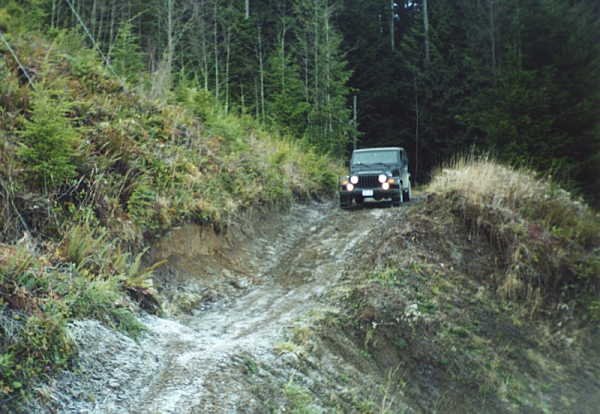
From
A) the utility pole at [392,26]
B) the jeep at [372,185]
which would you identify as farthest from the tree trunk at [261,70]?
the utility pole at [392,26]

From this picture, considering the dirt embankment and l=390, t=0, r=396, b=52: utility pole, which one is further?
l=390, t=0, r=396, b=52: utility pole

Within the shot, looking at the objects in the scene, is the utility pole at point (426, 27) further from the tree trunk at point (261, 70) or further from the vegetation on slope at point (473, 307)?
the vegetation on slope at point (473, 307)

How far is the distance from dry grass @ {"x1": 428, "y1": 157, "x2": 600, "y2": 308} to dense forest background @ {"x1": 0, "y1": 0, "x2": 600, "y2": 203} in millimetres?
4378

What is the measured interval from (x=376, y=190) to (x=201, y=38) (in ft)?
43.2

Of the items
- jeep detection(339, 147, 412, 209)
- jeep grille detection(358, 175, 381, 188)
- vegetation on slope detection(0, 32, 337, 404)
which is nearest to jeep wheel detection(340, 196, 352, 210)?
jeep detection(339, 147, 412, 209)

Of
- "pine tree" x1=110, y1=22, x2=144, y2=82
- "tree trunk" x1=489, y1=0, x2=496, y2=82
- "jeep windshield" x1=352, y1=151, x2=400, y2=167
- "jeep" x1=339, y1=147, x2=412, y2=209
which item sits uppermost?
"tree trunk" x1=489, y1=0, x2=496, y2=82

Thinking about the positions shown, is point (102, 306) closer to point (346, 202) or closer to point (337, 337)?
point (337, 337)

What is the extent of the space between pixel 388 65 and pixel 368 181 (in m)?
22.8

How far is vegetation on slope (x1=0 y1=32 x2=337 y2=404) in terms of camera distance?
14.2ft

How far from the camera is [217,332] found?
613cm

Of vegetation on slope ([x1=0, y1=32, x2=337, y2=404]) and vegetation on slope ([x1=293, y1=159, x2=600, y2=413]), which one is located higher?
vegetation on slope ([x1=0, y1=32, x2=337, y2=404])

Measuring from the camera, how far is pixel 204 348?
523 centimetres

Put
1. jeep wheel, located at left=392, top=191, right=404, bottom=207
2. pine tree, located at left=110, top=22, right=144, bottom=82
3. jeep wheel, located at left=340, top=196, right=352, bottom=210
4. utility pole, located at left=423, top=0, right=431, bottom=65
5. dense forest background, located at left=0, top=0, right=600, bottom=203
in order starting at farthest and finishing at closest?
utility pole, located at left=423, top=0, right=431, bottom=65 < dense forest background, located at left=0, top=0, right=600, bottom=203 < jeep wheel, located at left=340, top=196, right=352, bottom=210 < jeep wheel, located at left=392, top=191, right=404, bottom=207 < pine tree, located at left=110, top=22, right=144, bottom=82

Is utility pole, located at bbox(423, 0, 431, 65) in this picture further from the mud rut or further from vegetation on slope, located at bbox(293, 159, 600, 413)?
the mud rut
